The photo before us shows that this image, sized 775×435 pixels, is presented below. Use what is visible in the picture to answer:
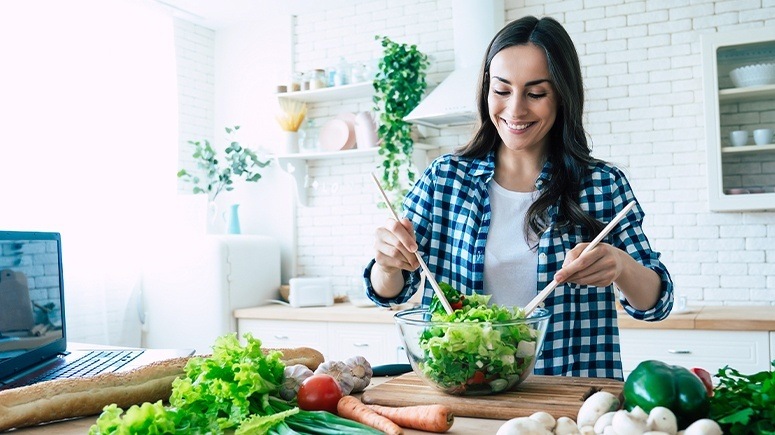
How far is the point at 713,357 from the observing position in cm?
343

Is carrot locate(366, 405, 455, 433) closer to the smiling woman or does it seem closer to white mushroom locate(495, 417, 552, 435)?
white mushroom locate(495, 417, 552, 435)

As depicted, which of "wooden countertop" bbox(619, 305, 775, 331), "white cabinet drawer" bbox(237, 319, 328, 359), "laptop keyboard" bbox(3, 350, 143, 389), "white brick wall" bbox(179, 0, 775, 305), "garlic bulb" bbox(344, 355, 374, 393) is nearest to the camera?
"garlic bulb" bbox(344, 355, 374, 393)

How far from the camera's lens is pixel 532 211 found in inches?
76.1

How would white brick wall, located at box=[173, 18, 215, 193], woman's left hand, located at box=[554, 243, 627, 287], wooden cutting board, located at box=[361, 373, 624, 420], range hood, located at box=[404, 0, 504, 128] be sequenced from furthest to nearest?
white brick wall, located at box=[173, 18, 215, 193], range hood, located at box=[404, 0, 504, 128], woman's left hand, located at box=[554, 243, 627, 287], wooden cutting board, located at box=[361, 373, 624, 420]

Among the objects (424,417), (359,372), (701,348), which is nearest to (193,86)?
(701,348)

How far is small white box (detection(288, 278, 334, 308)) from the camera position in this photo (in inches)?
182

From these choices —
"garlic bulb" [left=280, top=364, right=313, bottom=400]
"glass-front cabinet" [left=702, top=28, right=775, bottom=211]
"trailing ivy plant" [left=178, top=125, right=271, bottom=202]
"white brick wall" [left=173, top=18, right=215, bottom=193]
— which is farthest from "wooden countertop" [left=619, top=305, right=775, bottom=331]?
"white brick wall" [left=173, top=18, right=215, bottom=193]

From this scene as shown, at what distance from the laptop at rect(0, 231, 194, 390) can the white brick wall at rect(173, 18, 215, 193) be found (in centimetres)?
286

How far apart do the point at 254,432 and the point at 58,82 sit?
144 inches

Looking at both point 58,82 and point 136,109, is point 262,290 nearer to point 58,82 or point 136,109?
point 136,109

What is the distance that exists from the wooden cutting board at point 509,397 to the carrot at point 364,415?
0.35 ft

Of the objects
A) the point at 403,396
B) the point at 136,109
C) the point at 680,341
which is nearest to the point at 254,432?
the point at 403,396

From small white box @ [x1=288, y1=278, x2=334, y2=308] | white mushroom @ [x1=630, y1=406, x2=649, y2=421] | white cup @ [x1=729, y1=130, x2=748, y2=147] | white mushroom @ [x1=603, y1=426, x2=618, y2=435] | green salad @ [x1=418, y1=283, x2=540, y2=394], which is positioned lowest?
small white box @ [x1=288, y1=278, x2=334, y2=308]

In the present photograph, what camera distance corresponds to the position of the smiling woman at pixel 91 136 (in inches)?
160
